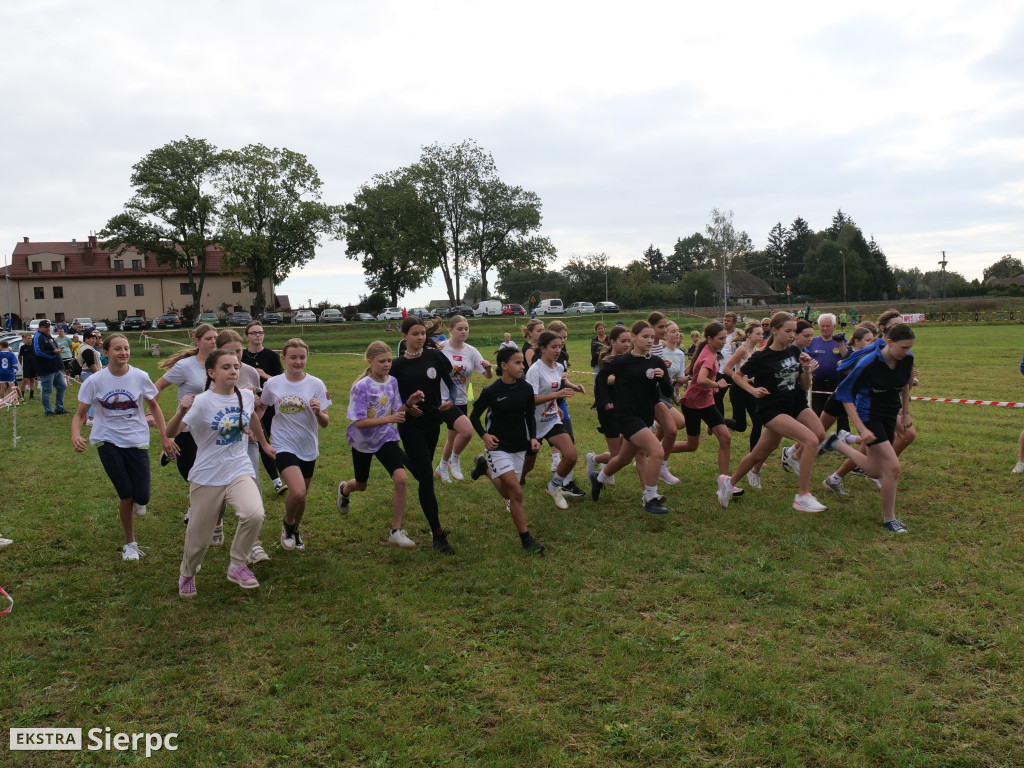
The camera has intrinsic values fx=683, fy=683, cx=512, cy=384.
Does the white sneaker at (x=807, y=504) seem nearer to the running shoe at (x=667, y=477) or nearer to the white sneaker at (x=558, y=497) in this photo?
the running shoe at (x=667, y=477)

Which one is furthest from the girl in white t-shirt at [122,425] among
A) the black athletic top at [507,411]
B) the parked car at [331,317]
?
the parked car at [331,317]

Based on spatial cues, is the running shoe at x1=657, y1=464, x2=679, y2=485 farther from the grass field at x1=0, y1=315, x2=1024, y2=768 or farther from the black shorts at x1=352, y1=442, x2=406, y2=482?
the black shorts at x1=352, y1=442, x2=406, y2=482

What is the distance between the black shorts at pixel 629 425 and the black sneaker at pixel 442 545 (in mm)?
2184

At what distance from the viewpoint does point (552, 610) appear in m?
5.14

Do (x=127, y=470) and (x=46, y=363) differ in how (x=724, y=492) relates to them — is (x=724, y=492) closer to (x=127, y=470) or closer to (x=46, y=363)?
(x=127, y=470)

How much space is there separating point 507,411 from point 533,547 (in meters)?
1.29

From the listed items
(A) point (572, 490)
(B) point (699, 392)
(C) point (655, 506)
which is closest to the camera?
(C) point (655, 506)

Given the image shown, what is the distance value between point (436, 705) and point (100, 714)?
76.4 inches

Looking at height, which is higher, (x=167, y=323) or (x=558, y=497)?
(x=167, y=323)

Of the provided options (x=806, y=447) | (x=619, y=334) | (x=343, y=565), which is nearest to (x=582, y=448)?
(x=619, y=334)

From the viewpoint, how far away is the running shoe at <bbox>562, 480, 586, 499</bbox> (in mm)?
8266

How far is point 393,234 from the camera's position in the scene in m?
72.6

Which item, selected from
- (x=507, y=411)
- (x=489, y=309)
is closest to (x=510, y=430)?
(x=507, y=411)

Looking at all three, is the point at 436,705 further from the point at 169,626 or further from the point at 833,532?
the point at 833,532
